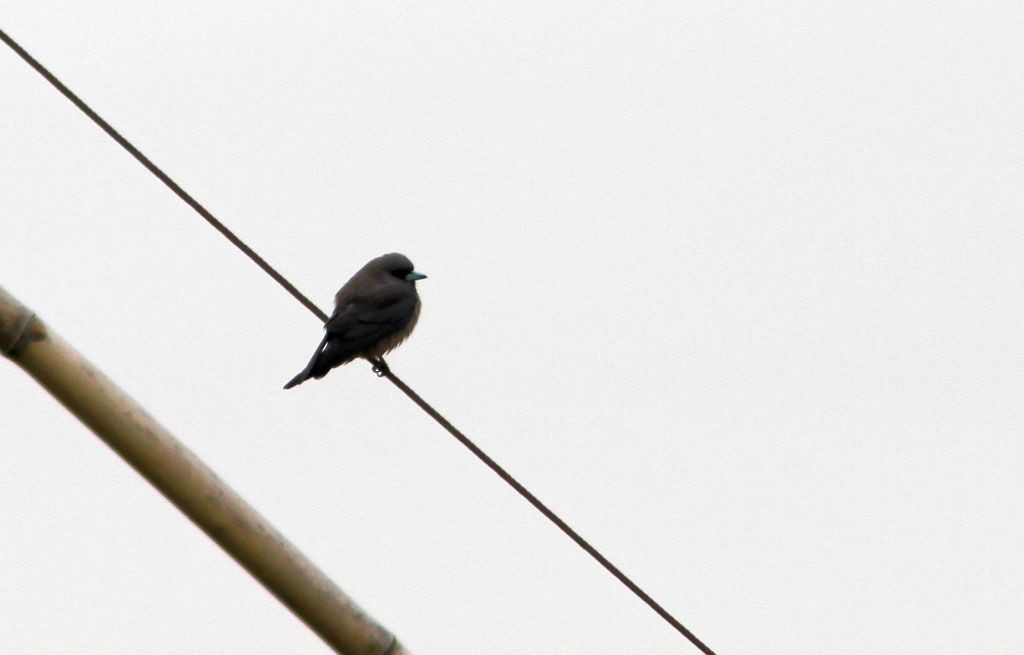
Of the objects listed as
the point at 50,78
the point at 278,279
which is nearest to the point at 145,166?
the point at 50,78

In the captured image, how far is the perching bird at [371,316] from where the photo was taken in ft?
41.4

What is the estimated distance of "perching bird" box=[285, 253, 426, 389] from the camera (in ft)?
41.4

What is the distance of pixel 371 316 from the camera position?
13148 mm

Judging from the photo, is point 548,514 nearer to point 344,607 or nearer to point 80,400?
point 344,607

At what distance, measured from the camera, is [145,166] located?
5418 millimetres

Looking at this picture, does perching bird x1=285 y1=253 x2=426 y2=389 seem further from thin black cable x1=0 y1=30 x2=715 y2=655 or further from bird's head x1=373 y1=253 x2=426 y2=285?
thin black cable x1=0 y1=30 x2=715 y2=655

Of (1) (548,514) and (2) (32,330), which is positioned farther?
(1) (548,514)

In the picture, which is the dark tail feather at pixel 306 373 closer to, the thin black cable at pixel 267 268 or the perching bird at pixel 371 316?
the perching bird at pixel 371 316

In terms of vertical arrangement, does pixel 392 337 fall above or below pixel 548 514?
above

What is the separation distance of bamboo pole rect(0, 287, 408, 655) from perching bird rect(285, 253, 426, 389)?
8.72 metres

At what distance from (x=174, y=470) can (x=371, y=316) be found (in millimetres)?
9766

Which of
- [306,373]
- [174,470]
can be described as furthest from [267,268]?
[306,373]

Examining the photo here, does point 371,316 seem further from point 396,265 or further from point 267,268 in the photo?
point 267,268

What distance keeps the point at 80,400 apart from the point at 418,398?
350 cm
